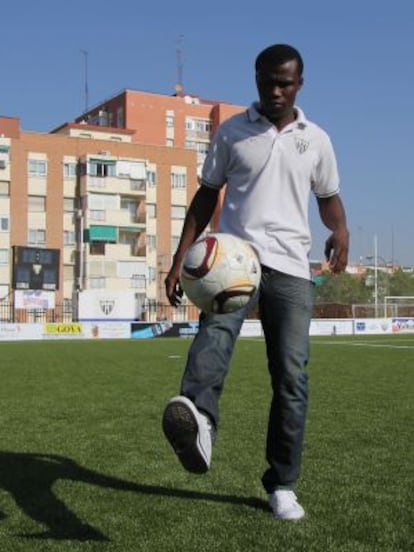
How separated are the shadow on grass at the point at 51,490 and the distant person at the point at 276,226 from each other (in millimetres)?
478

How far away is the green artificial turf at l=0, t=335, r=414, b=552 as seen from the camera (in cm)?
362

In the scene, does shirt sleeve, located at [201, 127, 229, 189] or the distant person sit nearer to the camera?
the distant person

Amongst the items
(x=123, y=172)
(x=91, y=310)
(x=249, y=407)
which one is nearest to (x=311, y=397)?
(x=249, y=407)

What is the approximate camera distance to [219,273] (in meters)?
3.63

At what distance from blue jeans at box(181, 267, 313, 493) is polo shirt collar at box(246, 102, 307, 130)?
29.0 inches

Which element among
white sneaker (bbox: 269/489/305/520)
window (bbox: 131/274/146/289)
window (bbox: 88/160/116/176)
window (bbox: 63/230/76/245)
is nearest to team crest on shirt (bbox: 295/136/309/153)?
white sneaker (bbox: 269/489/305/520)

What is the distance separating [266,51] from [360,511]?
2.33m

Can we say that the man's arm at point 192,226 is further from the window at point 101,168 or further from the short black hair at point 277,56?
the window at point 101,168

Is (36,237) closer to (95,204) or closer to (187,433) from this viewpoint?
(95,204)

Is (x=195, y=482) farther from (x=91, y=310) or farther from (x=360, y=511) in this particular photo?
(x=91, y=310)

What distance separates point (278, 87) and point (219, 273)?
99 cm

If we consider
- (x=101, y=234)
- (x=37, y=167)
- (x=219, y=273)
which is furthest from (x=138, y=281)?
(x=219, y=273)

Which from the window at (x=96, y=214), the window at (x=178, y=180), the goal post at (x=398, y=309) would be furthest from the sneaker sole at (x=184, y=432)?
the window at (x=178, y=180)

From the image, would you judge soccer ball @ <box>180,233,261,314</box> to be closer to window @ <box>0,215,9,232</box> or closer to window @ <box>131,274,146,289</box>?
window @ <box>0,215,9,232</box>
